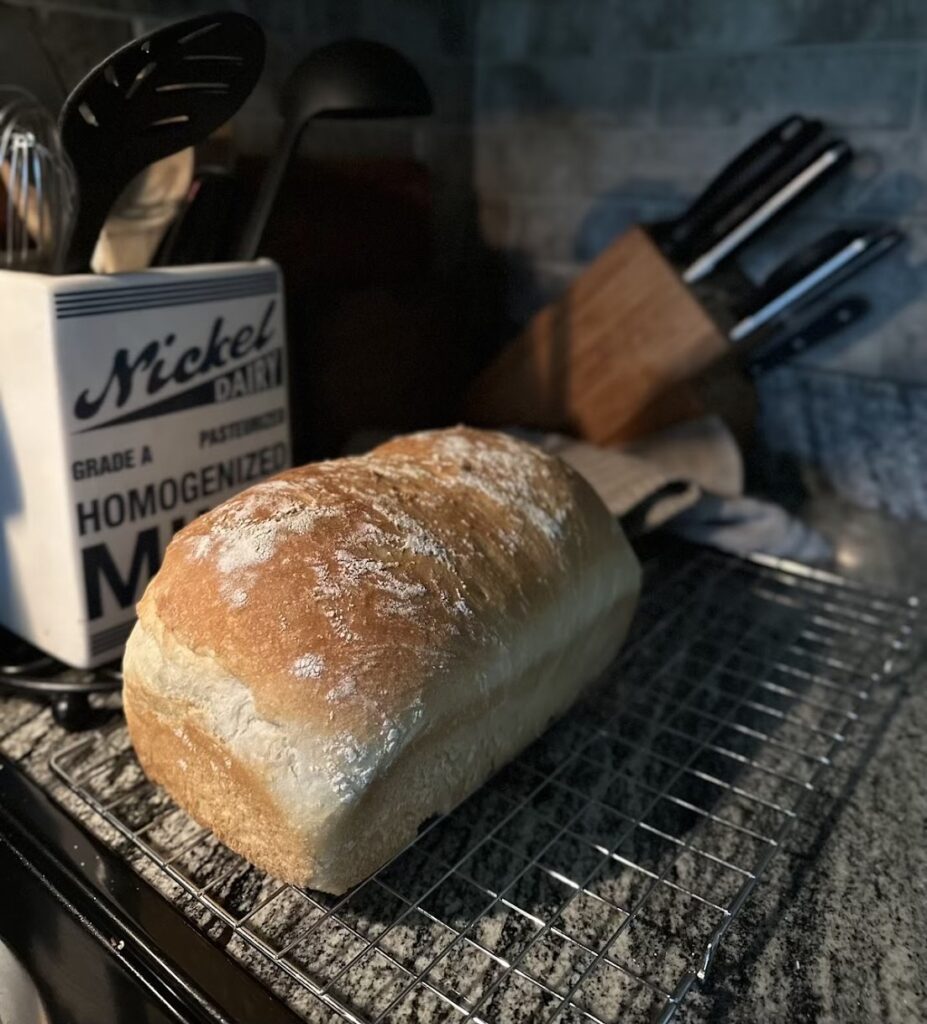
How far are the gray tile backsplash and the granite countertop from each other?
1.53ft

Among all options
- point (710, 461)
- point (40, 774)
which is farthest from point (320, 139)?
point (40, 774)

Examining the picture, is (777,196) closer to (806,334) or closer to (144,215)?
(806,334)

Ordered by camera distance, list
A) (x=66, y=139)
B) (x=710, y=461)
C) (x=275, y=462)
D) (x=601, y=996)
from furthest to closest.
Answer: (x=710, y=461)
(x=275, y=462)
(x=66, y=139)
(x=601, y=996)

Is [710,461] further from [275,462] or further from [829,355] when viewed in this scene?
[275,462]

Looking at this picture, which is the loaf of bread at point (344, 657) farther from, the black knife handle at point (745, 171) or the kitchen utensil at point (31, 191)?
the black knife handle at point (745, 171)

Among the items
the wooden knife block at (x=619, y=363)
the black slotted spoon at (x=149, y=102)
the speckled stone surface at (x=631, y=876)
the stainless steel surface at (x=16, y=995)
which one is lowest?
the stainless steel surface at (x=16, y=995)

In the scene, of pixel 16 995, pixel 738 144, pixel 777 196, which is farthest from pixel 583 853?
pixel 738 144

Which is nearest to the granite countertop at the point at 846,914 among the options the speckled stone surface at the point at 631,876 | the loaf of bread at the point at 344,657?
the speckled stone surface at the point at 631,876

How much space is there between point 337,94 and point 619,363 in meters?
0.44

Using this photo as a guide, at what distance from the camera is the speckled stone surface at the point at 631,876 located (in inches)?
18.6

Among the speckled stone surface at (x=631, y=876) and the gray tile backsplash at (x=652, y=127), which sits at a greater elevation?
the gray tile backsplash at (x=652, y=127)

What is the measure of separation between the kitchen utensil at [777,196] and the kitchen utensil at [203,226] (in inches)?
19.2

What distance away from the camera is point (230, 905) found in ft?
1.68

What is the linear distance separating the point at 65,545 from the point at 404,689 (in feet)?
1.01
